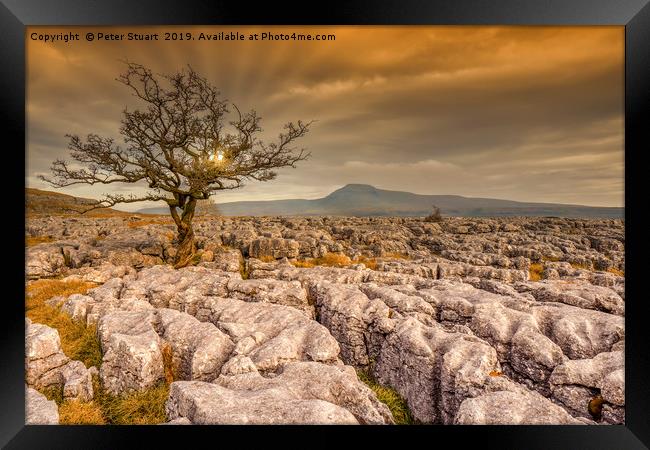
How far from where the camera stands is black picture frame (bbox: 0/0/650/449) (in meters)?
5.21

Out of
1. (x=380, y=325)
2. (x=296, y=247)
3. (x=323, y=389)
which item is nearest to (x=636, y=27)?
(x=380, y=325)

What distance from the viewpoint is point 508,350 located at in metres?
6.61

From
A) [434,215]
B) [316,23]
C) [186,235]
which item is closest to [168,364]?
[316,23]

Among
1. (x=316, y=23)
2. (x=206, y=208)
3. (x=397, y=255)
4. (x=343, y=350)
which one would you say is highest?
(x=316, y=23)

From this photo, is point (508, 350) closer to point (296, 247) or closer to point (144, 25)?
point (144, 25)

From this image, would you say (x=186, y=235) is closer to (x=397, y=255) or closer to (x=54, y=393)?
(x=54, y=393)

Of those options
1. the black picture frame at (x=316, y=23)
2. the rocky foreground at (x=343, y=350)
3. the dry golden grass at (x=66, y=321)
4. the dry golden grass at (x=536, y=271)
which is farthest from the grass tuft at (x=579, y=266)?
the dry golden grass at (x=66, y=321)

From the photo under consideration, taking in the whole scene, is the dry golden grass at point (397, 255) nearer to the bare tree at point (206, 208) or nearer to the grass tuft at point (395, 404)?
the bare tree at point (206, 208)

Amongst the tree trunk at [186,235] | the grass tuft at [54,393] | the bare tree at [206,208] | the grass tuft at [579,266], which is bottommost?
the grass tuft at [54,393]

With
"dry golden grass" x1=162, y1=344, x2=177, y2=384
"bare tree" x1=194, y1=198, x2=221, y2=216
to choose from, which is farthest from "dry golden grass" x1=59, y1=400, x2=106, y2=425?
"bare tree" x1=194, y1=198, x2=221, y2=216

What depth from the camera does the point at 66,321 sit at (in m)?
8.41

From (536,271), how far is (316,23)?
21233mm

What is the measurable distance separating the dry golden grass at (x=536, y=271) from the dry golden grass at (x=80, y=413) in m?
21.3

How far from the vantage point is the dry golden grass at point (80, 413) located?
5.51 metres
